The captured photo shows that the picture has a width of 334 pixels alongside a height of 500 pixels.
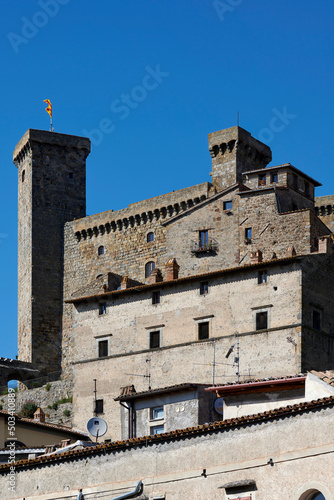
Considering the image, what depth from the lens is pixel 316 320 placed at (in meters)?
56.2

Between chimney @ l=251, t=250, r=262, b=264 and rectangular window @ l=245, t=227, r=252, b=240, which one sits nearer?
chimney @ l=251, t=250, r=262, b=264

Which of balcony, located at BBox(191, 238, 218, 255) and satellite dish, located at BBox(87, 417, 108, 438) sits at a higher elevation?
balcony, located at BBox(191, 238, 218, 255)

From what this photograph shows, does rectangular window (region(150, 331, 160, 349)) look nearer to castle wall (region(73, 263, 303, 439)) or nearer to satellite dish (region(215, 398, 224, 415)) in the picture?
castle wall (region(73, 263, 303, 439))

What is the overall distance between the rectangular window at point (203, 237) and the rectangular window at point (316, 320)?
14.6 meters

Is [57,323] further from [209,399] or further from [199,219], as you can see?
[209,399]

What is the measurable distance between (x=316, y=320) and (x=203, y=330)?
5053mm

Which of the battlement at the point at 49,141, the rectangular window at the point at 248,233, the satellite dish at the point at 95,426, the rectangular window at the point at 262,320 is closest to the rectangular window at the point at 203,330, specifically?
the rectangular window at the point at 262,320

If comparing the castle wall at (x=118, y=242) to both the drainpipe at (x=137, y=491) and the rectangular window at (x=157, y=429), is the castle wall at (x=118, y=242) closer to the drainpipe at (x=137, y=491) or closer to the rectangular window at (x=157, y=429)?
the rectangular window at (x=157, y=429)

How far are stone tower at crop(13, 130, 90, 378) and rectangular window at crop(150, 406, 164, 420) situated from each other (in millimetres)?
36909

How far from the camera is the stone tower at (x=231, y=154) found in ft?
251

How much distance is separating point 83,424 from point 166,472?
24.4 m

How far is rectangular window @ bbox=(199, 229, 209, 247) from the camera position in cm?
7000

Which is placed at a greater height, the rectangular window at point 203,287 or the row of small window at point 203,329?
the rectangular window at point 203,287

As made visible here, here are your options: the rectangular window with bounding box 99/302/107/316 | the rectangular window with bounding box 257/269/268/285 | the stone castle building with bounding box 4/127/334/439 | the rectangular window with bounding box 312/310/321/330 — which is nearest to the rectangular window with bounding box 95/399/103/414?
the stone castle building with bounding box 4/127/334/439
